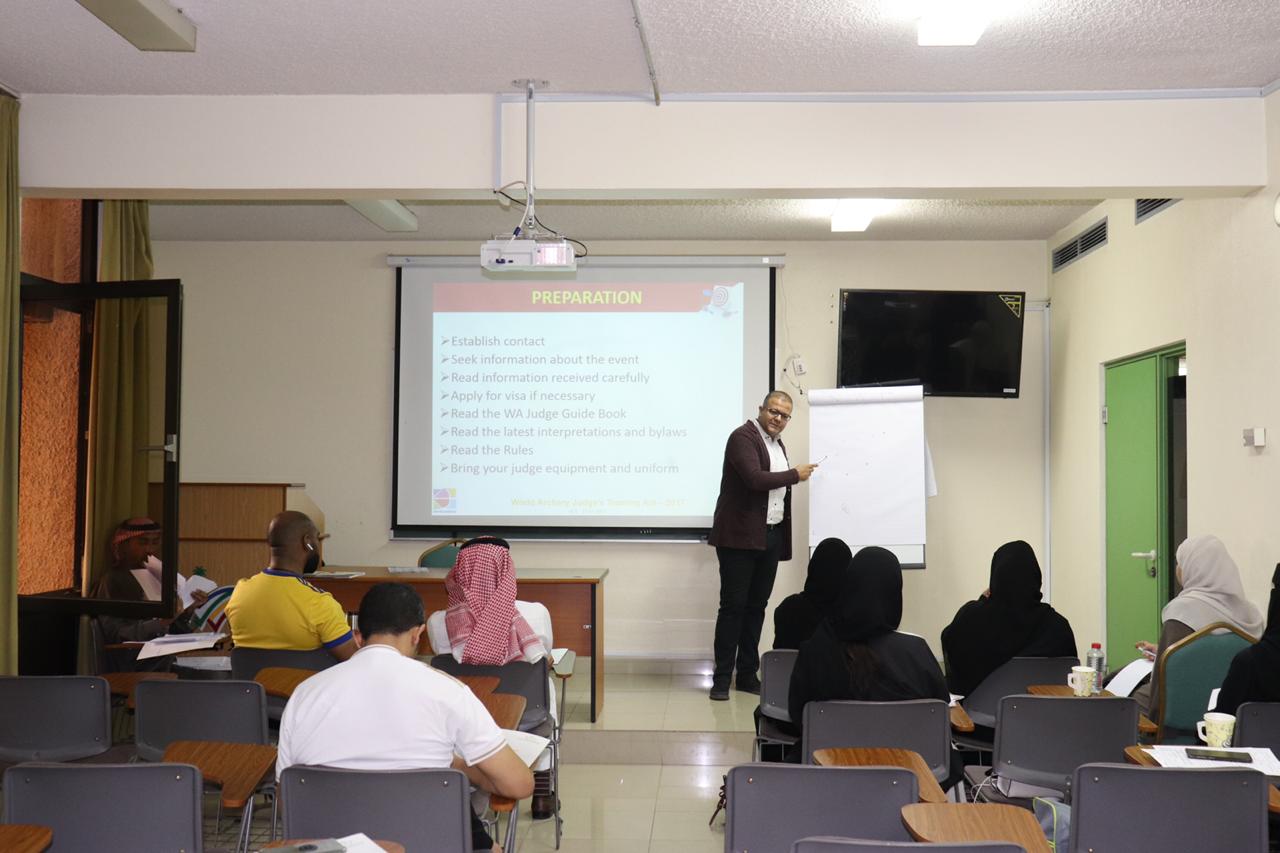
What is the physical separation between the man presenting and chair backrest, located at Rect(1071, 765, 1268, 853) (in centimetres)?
374

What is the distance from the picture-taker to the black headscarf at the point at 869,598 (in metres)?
3.39

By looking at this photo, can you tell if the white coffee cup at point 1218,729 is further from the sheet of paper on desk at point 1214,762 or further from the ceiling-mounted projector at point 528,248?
the ceiling-mounted projector at point 528,248

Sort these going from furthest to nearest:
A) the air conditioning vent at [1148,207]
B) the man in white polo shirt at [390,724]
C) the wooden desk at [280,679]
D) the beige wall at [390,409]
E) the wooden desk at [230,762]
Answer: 1. the beige wall at [390,409]
2. the air conditioning vent at [1148,207]
3. the wooden desk at [280,679]
4. the wooden desk at [230,762]
5. the man in white polo shirt at [390,724]

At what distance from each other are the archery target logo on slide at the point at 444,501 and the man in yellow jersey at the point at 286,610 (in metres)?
3.25

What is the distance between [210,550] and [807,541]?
371 cm

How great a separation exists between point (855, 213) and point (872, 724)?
12.7 ft

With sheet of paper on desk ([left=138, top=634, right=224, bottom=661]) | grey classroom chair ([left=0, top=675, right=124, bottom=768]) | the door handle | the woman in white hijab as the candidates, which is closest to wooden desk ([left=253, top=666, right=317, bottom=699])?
grey classroom chair ([left=0, top=675, right=124, bottom=768])

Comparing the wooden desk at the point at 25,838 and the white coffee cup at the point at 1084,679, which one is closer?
the wooden desk at the point at 25,838

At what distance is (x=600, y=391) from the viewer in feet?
24.1

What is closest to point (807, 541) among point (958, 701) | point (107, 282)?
point (958, 701)

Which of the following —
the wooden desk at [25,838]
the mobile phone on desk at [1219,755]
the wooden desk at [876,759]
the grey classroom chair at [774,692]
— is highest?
the mobile phone on desk at [1219,755]

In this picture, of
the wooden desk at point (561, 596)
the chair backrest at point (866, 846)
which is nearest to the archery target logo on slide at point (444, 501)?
the wooden desk at point (561, 596)

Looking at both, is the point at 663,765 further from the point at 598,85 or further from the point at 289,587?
the point at 598,85

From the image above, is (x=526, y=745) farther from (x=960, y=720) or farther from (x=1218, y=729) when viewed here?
(x=1218, y=729)
